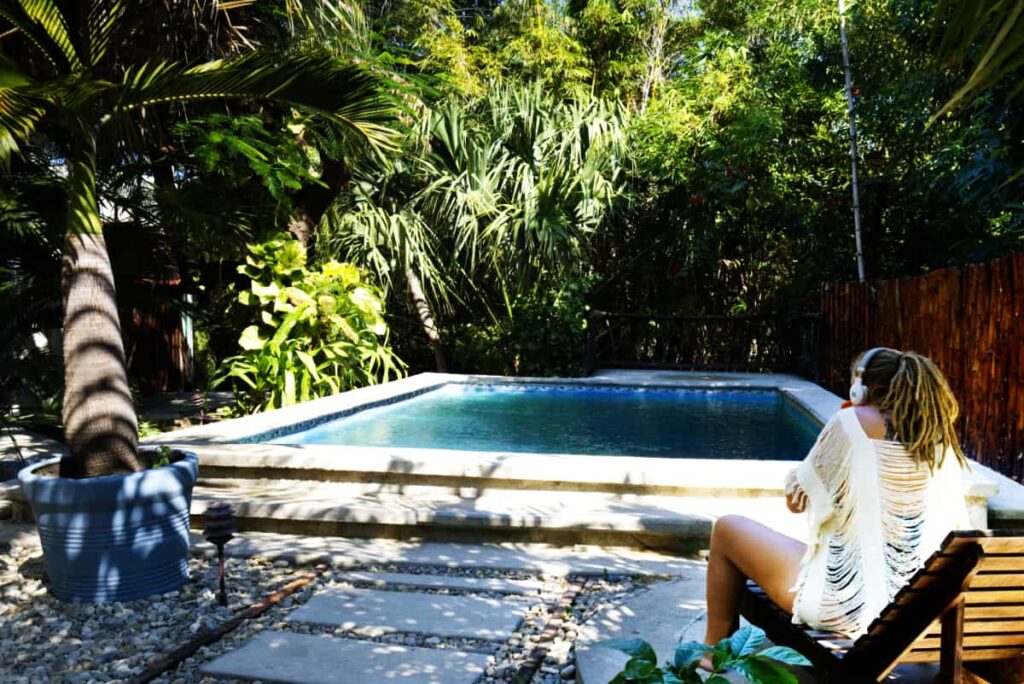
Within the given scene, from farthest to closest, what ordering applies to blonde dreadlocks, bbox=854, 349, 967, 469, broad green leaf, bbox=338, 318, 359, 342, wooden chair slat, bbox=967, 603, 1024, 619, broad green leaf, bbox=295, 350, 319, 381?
broad green leaf, bbox=338, 318, 359, 342 → broad green leaf, bbox=295, 350, 319, 381 → blonde dreadlocks, bbox=854, 349, 967, 469 → wooden chair slat, bbox=967, 603, 1024, 619

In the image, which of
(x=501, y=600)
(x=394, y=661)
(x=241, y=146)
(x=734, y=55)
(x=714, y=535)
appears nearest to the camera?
(x=714, y=535)

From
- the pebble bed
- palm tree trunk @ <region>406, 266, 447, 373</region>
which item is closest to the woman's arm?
the pebble bed

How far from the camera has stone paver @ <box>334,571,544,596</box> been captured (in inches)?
130

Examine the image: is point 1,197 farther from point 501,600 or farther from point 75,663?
point 501,600

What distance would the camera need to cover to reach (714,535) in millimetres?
2385

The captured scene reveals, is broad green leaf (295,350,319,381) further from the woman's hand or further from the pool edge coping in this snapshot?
the woman's hand

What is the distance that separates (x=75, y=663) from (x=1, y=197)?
10.8ft

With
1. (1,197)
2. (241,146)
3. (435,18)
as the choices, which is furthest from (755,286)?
(1,197)

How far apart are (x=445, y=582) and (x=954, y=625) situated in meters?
2.05

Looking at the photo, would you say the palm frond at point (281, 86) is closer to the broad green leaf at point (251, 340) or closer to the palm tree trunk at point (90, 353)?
the palm tree trunk at point (90, 353)

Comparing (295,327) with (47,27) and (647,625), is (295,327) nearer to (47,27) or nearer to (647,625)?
(47,27)

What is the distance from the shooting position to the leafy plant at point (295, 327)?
7324mm

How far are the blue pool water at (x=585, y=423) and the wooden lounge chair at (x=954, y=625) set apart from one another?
4.18m

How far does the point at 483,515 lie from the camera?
12.8 feet
